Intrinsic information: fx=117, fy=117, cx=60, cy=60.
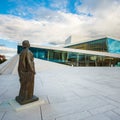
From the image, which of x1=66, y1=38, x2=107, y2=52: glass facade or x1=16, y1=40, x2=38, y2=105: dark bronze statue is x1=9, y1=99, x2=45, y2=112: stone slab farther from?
x1=66, y1=38, x2=107, y2=52: glass facade

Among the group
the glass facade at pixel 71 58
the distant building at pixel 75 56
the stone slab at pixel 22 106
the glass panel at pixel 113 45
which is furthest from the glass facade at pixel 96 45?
the stone slab at pixel 22 106

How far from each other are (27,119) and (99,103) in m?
2.47

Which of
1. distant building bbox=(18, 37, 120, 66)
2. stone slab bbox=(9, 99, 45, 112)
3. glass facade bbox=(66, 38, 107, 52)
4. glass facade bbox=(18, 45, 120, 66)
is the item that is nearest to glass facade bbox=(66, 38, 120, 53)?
glass facade bbox=(66, 38, 107, 52)

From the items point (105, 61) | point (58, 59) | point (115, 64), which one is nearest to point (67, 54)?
point (58, 59)

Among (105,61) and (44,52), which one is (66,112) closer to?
(44,52)

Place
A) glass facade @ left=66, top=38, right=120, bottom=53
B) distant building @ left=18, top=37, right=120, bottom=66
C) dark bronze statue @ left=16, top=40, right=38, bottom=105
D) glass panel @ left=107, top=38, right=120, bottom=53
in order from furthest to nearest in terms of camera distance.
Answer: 1. glass panel @ left=107, top=38, right=120, bottom=53
2. glass facade @ left=66, top=38, right=120, bottom=53
3. distant building @ left=18, top=37, right=120, bottom=66
4. dark bronze statue @ left=16, top=40, right=38, bottom=105

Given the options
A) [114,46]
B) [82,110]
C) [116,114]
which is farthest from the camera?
[114,46]

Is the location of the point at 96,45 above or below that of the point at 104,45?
above

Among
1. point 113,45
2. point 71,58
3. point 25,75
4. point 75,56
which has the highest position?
point 113,45

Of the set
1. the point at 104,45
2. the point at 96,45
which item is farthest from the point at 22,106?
the point at 96,45

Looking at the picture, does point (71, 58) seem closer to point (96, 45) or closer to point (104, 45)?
point (104, 45)

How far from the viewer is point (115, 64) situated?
33.6 meters

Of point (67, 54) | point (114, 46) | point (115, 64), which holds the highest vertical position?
point (114, 46)

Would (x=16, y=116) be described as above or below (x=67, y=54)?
below
